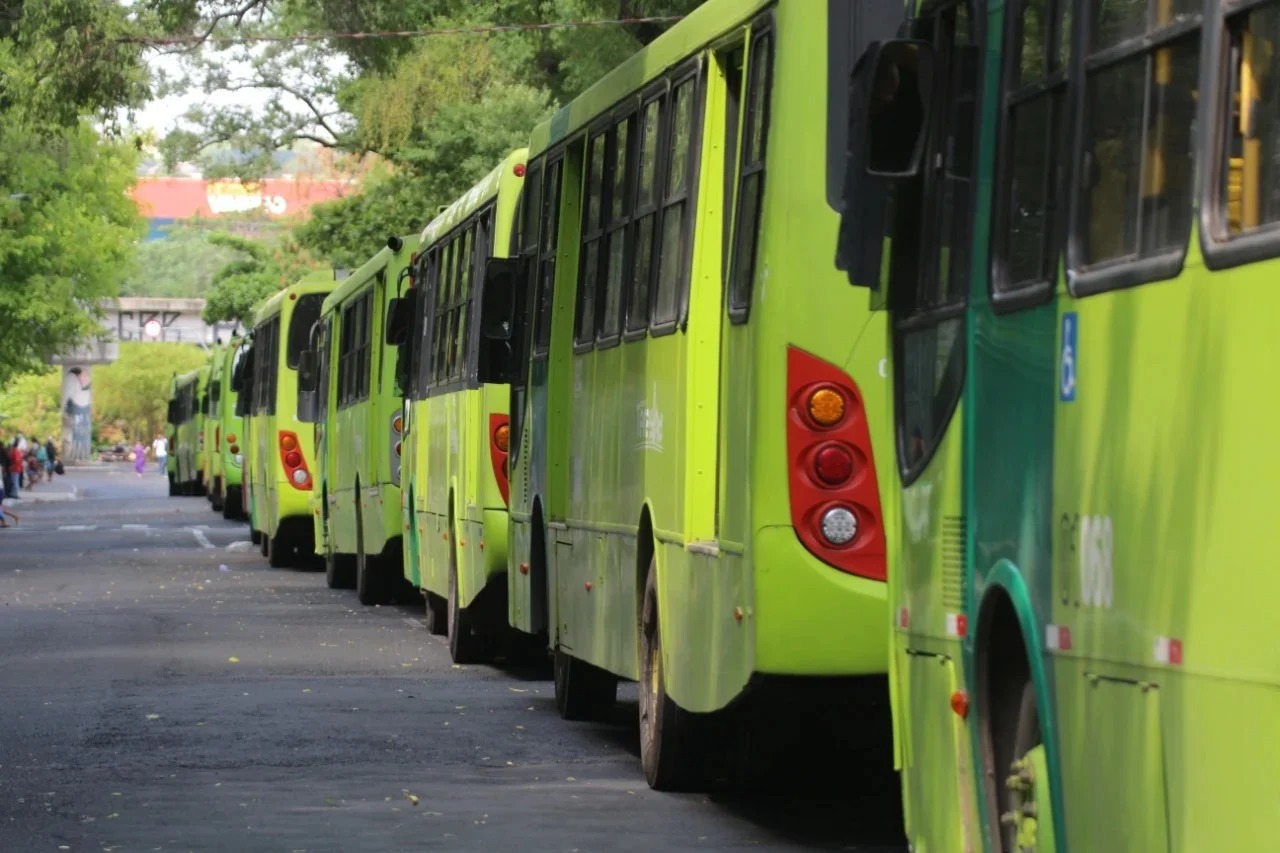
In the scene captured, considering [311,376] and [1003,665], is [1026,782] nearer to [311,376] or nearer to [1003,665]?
[1003,665]

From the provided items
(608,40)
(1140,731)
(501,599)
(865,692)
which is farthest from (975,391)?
(608,40)

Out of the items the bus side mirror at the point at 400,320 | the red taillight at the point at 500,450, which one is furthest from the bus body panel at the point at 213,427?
the red taillight at the point at 500,450

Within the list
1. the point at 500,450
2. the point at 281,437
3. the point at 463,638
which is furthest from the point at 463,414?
the point at 281,437

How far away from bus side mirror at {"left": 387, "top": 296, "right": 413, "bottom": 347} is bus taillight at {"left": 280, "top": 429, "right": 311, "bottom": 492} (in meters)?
11.2

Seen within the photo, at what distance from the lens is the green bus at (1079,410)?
512 centimetres

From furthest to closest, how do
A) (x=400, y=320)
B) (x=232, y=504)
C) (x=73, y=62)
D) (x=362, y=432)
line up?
(x=232, y=504) < (x=73, y=62) < (x=362, y=432) < (x=400, y=320)

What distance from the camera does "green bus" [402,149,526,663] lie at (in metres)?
17.0

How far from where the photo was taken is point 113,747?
1349 centimetres

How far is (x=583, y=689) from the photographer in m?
14.7

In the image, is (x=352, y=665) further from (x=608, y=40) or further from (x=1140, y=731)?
(x=608, y=40)

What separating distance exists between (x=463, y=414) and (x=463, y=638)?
140 centimetres

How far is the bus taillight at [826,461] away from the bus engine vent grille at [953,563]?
183 cm

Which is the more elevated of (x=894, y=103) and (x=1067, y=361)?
(x=894, y=103)

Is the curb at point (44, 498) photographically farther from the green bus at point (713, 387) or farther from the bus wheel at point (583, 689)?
the green bus at point (713, 387)
